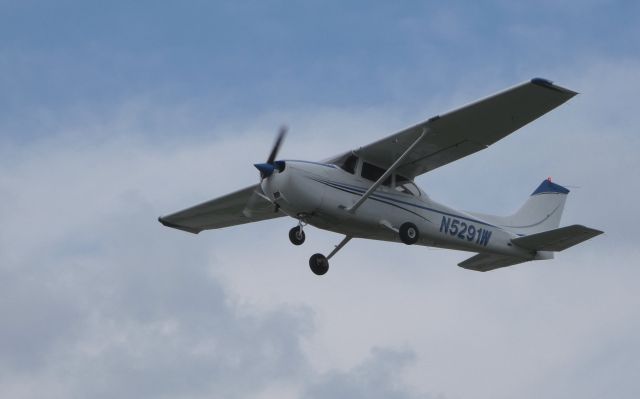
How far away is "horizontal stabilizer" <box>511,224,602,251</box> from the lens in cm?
2144

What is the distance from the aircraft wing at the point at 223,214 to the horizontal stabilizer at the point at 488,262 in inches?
158

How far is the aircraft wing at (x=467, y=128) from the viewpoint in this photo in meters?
19.0

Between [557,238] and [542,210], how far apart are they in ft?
9.11

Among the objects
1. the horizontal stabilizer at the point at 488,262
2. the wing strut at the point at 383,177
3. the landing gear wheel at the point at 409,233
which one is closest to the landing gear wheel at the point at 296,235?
the wing strut at the point at 383,177

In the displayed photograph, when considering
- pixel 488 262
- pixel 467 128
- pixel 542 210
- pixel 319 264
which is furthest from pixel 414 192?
pixel 542 210

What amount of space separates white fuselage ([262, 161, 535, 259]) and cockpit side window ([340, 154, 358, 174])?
0.44 ft

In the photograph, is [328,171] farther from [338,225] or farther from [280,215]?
[280,215]

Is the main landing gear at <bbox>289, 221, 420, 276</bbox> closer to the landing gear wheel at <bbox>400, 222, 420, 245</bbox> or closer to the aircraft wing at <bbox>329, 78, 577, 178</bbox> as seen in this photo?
the landing gear wheel at <bbox>400, 222, 420, 245</bbox>

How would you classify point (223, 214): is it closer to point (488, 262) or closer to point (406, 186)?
point (406, 186)

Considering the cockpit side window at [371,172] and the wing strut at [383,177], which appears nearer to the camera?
the wing strut at [383,177]

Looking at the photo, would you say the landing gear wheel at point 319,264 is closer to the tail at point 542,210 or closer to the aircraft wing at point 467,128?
the aircraft wing at point 467,128

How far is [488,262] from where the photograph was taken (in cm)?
2330

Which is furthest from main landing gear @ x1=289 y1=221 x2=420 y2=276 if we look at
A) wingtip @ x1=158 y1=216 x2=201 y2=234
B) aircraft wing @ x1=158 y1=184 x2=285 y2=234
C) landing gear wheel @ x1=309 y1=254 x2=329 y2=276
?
wingtip @ x1=158 y1=216 x2=201 y2=234

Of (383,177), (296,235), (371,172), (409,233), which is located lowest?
(296,235)
